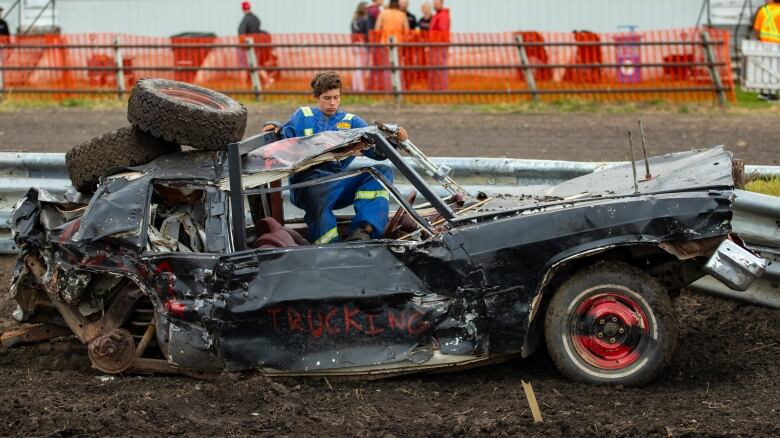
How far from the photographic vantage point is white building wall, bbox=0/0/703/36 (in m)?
21.4

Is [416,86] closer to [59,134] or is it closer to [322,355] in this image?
[59,134]

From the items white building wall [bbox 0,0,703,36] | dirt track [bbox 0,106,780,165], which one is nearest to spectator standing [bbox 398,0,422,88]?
dirt track [bbox 0,106,780,165]

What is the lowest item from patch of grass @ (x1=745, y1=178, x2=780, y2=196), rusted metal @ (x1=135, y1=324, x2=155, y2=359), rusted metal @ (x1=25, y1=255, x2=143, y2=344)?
rusted metal @ (x1=135, y1=324, x2=155, y2=359)

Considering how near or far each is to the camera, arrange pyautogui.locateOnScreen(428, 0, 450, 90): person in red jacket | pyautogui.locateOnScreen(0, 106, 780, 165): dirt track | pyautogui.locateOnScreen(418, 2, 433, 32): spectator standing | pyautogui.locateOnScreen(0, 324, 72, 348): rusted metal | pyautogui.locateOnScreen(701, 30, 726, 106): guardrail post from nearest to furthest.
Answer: pyautogui.locateOnScreen(0, 324, 72, 348): rusted metal, pyautogui.locateOnScreen(0, 106, 780, 165): dirt track, pyautogui.locateOnScreen(701, 30, 726, 106): guardrail post, pyautogui.locateOnScreen(428, 0, 450, 90): person in red jacket, pyautogui.locateOnScreen(418, 2, 433, 32): spectator standing

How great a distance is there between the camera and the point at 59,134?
1505 centimetres

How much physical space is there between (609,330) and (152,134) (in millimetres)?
2963

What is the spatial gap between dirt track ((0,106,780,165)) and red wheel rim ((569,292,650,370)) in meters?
6.61

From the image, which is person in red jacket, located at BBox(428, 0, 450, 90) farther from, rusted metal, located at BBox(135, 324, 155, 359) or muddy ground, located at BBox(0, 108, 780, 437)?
rusted metal, located at BBox(135, 324, 155, 359)

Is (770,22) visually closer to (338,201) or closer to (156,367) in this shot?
(338,201)

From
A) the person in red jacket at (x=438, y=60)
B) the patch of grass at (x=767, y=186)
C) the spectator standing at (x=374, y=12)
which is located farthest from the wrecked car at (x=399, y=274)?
the spectator standing at (x=374, y=12)

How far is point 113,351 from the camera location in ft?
21.9

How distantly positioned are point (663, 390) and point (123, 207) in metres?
3.25

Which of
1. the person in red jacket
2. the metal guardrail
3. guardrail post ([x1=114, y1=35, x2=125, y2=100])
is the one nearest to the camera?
the metal guardrail

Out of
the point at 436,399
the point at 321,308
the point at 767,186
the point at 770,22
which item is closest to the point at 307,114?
the point at 321,308
